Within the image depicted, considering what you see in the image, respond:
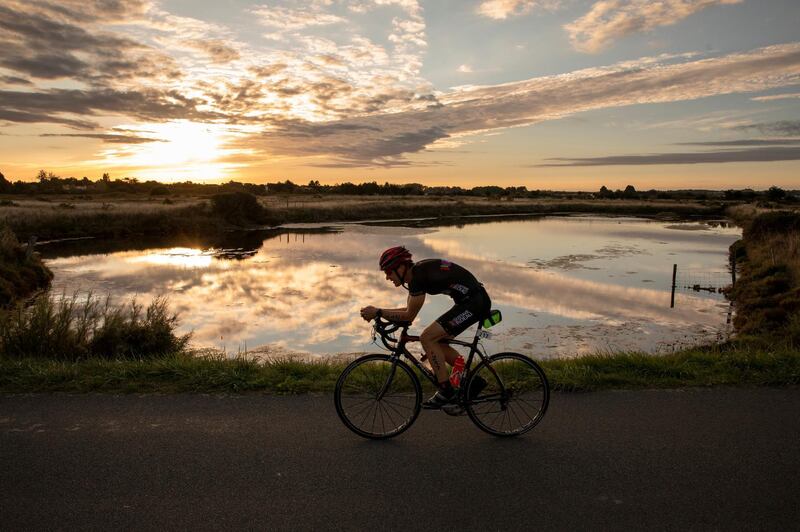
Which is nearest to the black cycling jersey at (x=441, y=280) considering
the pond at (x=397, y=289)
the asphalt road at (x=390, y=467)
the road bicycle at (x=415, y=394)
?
the road bicycle at (x=415, y=394)

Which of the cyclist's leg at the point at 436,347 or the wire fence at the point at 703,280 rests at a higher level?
the cyclist's leg at the point at 436,347

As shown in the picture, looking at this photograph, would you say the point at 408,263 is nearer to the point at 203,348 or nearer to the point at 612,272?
the point at 203,348

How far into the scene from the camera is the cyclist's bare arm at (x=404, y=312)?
17.7 ft

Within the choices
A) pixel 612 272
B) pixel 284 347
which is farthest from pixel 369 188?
pixel 284 347

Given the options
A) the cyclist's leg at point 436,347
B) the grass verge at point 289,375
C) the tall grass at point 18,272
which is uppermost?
the cyclist's leg at point 436,347

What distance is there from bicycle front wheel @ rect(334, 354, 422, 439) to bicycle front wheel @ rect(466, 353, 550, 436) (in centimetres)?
69

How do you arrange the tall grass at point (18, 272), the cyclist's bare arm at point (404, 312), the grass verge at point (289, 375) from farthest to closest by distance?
1. the tall grass at point (18, 272)
2. the grass verge at point (289, 375)
3. the cyclist's bare arm at point (404, 312)

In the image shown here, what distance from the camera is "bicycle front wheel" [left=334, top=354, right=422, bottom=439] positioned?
18.4ft

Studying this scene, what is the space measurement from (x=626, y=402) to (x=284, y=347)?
1073cm

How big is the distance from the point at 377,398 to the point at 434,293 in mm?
1323

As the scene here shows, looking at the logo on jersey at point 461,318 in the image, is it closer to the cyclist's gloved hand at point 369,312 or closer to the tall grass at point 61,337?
the cyclist's gloved hand at point 369,312

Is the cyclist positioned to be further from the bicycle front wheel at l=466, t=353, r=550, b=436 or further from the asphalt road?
the asphalt road

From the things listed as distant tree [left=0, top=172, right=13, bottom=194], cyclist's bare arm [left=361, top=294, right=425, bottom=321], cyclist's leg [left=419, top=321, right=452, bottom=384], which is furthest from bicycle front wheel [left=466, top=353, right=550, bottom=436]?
distant tree [left=0, top=172, right=13, bottom=194]

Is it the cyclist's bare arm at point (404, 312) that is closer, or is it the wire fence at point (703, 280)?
the cyclist's bare arm at point (404, 312)
